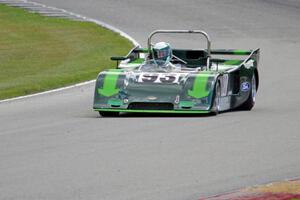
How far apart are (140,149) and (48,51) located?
1518cm

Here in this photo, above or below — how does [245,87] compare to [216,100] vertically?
below

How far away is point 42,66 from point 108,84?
29.1 feet

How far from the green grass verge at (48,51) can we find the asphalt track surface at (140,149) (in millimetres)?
1577

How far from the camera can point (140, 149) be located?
1098 cm

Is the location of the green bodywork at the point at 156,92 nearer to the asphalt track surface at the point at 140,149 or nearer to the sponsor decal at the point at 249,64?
the asphalt track surface at the point at 140,149

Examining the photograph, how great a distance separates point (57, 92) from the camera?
721 inches

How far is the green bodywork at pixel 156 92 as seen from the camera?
46.6 feet

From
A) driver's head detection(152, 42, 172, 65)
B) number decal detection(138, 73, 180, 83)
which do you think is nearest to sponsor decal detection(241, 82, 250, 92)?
driver's head detection(152, 42, 172, 65)

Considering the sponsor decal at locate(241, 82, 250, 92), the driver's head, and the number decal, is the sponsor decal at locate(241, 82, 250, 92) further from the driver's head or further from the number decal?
the number decal

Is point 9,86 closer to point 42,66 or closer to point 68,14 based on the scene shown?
point 42,66

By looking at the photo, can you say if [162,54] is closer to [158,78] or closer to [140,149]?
[158,78]

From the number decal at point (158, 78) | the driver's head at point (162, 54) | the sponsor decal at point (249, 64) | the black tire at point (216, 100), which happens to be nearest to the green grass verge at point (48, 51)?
the driver's head at point (162, 54)

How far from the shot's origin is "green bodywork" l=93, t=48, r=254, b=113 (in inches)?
559

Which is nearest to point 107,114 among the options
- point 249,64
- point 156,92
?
point 156,92
